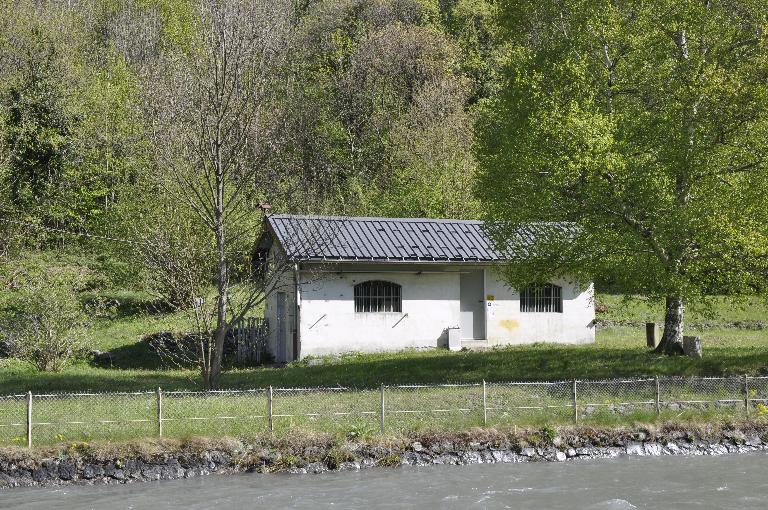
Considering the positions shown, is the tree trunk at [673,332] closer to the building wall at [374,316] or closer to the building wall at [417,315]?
the building wall at [417,315]

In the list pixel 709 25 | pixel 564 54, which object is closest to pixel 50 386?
pixel 564 54

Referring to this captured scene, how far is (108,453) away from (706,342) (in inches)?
866

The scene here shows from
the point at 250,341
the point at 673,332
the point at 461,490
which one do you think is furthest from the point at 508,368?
the point at 250,341

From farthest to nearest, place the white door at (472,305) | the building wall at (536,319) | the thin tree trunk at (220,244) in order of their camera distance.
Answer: the white door at (472,305), the building wall at (536,319), the thin tree trunk at (220,244)

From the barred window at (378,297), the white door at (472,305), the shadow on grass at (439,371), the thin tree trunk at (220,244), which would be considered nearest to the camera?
the thin tree trunk at (220,244)

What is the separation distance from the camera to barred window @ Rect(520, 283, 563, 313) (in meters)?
34.8

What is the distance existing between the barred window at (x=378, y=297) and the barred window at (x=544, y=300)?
15.9ft

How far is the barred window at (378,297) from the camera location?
32688 millimetres

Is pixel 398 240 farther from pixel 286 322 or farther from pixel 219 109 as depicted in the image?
pixel 219 109

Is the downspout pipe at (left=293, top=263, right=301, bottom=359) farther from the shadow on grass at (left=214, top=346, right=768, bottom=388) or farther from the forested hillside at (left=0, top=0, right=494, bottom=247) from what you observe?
the forested hillside at (left=0, top=0, right=494, bottom=247)

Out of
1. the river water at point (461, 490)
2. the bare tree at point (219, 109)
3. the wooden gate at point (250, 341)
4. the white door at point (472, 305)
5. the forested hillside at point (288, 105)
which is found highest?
the forested hillside at point (288, 105)

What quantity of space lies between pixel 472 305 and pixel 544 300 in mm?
2712

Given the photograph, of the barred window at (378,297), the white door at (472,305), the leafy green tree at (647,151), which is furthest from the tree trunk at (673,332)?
the barred window at (378,297)

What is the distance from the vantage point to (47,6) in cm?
6222
